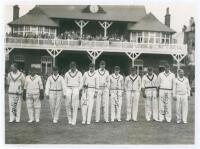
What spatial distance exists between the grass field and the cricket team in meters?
0.25

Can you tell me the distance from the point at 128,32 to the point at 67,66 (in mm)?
3685

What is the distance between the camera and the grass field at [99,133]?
31.9 ft

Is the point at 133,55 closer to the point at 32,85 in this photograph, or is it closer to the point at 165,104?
the point at 165,104

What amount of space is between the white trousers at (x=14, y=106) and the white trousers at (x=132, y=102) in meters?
2.63

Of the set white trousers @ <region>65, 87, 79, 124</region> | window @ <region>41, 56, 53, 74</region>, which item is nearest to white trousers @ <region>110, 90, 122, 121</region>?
white trousers @ <region>65, 87, 79, 124</region>

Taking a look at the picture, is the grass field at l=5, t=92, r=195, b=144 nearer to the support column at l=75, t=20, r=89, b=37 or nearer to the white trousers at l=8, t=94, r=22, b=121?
the white trousers at l=8, t=94, r=22, b=121

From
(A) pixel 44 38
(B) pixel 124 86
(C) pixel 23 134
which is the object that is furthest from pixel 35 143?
(A) pixel 44 38

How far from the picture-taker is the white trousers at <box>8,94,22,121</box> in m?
10.5

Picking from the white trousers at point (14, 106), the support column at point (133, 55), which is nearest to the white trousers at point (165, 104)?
the white trousers at point (14, 106)

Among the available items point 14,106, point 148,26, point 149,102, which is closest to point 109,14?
point 148,26

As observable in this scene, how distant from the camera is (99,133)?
9.83m

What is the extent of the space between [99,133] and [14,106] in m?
2.21

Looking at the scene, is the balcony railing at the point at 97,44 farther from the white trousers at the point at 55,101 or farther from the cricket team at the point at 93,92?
the white trousers at the point at 55,101

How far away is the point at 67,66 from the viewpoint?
18.2 meters
